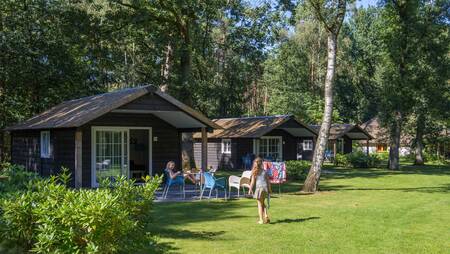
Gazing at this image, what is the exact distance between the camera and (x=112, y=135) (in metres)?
17.5

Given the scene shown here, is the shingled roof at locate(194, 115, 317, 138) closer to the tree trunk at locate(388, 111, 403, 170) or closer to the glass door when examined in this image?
the tree trunk at locate(388, 111, 403, 170)

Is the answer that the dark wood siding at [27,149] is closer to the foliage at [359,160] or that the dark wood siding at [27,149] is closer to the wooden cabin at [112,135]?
the wooden cabin at [112,135]

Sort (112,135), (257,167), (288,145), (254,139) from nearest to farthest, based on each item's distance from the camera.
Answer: (257,167) → (112,135) → (254,139) → (288,145)

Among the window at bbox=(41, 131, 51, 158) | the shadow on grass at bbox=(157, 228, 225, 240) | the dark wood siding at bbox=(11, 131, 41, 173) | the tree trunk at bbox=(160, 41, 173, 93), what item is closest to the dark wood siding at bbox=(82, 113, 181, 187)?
the window at bbox=(41, 131, 51, 158)

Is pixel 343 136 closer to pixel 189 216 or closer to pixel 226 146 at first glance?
pixel 226 146

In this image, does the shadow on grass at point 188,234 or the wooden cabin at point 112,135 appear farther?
the wooden cabin at point 112,135

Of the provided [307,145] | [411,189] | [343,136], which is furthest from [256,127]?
[343,136]

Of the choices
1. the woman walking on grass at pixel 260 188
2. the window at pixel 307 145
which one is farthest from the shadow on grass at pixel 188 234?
the window at pixel 307 145

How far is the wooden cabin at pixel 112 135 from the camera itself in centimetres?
1544

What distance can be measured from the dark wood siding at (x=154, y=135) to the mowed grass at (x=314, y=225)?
190 inches

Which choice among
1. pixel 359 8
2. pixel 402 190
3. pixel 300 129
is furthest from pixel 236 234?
pixel 359 8

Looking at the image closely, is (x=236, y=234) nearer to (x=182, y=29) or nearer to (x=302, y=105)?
(x=182, y=29)

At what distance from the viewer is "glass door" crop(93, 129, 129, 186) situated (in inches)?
677


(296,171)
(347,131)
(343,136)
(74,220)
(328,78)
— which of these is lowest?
(296,171)
